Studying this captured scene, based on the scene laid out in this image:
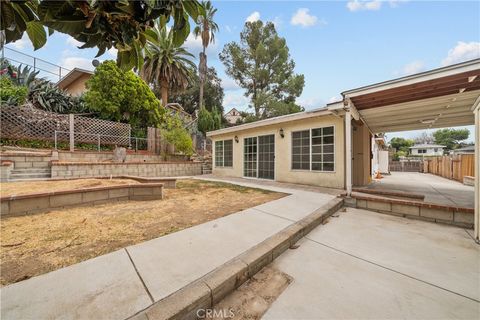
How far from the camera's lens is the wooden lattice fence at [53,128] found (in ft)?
25.1

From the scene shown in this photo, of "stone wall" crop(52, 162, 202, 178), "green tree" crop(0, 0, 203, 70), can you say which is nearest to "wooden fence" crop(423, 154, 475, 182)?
"green tree" crop(0, 0, 203, 70)

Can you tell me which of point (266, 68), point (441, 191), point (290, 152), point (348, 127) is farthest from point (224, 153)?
point (266, 68)

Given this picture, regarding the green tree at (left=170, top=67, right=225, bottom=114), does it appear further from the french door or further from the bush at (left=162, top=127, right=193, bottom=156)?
the french door

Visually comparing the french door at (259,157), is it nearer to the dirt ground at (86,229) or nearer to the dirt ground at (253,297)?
the dirt ground at (86,229)

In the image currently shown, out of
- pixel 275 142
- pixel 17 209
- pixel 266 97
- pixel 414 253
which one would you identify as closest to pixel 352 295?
pixel 414 253

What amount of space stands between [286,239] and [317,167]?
4793mm

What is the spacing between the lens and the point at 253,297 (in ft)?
5.88

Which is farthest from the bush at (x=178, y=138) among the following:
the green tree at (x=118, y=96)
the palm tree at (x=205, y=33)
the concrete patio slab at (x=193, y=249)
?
the palm tree at (x=205, y=33)

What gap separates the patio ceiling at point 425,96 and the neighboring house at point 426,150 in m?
32.7

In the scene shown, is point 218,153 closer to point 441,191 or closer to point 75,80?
point 441,191

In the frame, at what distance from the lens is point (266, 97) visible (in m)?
17.9

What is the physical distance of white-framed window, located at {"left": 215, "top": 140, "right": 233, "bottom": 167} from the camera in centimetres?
1057

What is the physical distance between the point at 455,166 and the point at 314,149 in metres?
8.72

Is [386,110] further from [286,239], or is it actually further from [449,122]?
[286,239]
